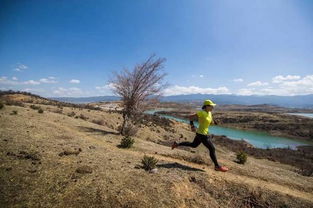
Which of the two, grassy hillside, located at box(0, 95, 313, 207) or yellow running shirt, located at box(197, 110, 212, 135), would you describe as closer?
grassy hillside, located at box(0, 95, 313, 207)

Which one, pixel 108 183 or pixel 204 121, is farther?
pixel 204 121

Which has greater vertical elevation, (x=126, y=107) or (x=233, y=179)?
(x=126, y=107)

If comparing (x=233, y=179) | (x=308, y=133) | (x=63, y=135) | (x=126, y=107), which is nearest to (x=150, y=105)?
(x=126, y=107)

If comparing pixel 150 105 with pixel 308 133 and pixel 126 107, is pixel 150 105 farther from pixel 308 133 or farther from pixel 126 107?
pixel 308 133

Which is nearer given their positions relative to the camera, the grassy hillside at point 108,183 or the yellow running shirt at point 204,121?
the grassy hillside at point 108,183

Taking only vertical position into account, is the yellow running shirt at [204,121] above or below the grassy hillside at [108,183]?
above

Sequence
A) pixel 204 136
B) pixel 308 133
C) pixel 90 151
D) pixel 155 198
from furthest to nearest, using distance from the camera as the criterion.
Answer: pixel 308 133 → pixel 90 151 → pixel 204 136 → pixel 155 198

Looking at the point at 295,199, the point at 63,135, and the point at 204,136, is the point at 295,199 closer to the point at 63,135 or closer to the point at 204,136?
the point at 204,136

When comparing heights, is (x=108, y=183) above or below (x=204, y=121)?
below

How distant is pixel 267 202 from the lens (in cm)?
774

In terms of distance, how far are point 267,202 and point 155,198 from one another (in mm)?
4368

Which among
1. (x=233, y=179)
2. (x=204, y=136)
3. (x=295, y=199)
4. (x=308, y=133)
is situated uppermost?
(x=204, y=136)

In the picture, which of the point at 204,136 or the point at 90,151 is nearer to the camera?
the point at 204,136

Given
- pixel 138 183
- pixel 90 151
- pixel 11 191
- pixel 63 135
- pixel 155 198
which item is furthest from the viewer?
pixel 63 135
